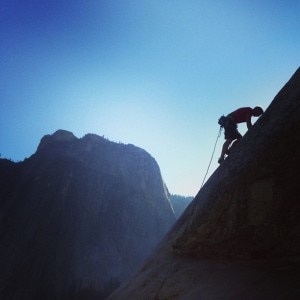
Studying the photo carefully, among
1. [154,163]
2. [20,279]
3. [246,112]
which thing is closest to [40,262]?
[20,279]

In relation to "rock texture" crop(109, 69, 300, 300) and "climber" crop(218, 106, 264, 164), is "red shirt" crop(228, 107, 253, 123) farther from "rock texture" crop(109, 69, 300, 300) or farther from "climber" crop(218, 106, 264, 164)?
"rock texture" crop(109, 69, 300, 300)

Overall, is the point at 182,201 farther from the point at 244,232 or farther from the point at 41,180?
the point at 244,232

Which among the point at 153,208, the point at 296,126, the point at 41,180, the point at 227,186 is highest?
the point at 41,180

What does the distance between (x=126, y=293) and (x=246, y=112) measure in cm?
634

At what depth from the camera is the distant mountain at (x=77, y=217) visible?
37406 mm

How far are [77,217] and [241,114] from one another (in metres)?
43.4

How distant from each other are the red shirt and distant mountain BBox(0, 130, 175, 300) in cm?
3502

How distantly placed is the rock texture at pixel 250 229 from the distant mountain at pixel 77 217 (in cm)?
3482

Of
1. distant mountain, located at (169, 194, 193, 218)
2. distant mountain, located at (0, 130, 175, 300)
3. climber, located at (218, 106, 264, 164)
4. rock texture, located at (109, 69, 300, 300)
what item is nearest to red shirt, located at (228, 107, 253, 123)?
climber, located at (218, 106, 264, 164)

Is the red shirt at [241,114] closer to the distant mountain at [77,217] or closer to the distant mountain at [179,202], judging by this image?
the distant mountain at [77,217]

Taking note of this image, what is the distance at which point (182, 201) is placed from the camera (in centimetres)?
8162

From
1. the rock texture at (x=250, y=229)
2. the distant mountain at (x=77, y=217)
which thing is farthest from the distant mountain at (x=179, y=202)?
the rock texture at (x=250, y=229)

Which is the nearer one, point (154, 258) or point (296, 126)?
point (296, 126)

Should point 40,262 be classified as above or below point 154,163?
below
